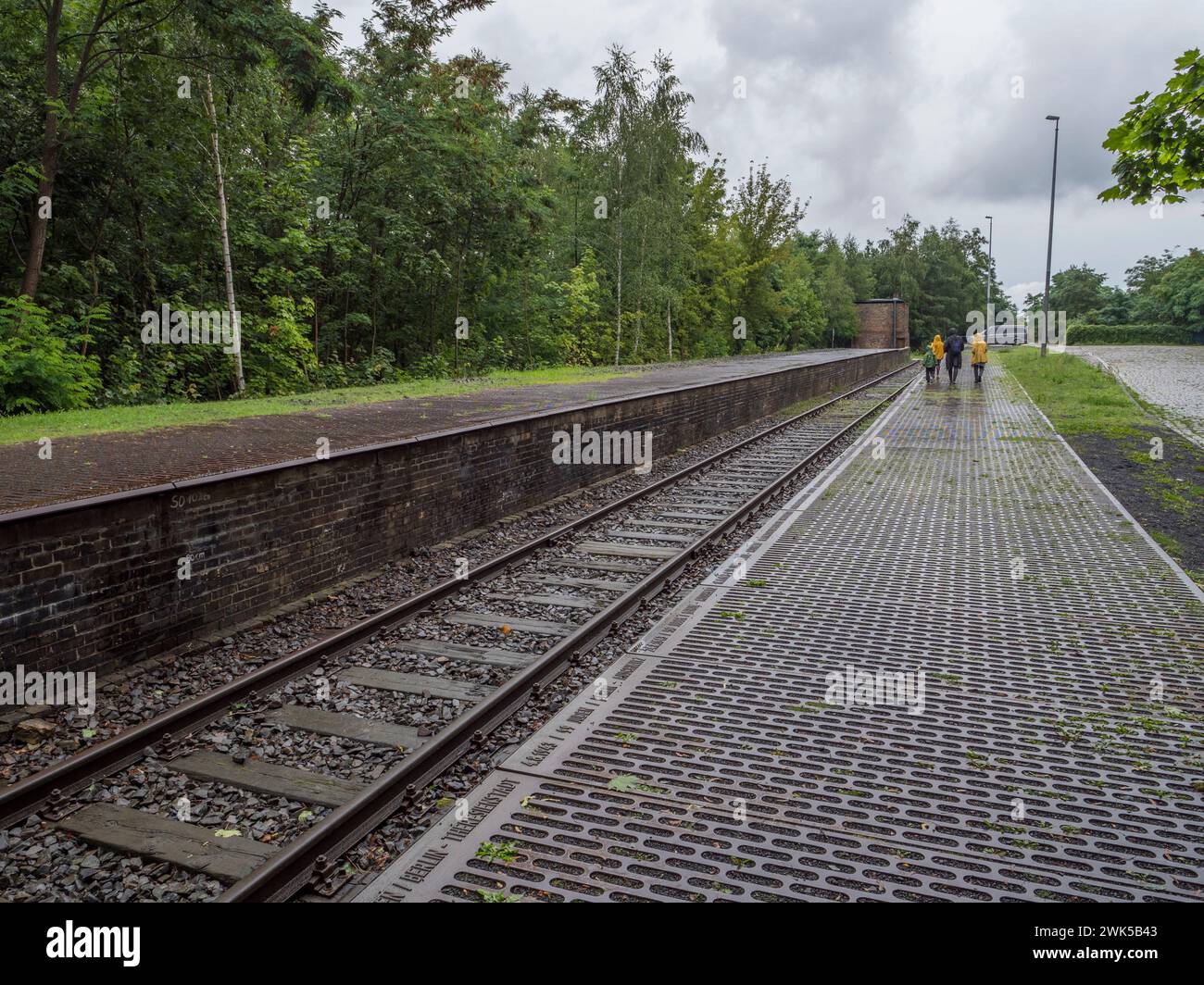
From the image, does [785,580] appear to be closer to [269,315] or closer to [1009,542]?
Answer: [1009,542]

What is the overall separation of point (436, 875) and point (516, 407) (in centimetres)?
1114

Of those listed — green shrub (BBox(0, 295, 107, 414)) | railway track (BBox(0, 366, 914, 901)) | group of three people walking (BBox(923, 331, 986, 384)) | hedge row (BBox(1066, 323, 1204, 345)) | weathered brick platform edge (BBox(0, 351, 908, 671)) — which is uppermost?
hedge row (BBox(1066, 323, 1204, 345))

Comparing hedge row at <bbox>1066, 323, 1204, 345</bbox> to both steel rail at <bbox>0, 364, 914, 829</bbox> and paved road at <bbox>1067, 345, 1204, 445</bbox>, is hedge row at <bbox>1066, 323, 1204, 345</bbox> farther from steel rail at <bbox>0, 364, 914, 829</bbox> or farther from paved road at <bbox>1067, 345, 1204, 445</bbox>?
steel rail at <bbox>0, 364, 914, 829</bbox>

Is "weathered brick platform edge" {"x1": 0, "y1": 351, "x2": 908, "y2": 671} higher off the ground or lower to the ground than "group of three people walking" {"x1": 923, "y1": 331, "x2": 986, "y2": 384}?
lower

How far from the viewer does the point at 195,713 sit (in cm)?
489

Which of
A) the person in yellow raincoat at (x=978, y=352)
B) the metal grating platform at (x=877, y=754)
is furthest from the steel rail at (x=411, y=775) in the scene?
the person in yellow raincoat at (x=978, y=352)

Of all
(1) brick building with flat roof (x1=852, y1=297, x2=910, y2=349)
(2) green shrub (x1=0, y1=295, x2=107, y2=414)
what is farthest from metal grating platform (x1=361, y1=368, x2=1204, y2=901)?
(1) brick building with flat roof (x1=852, y1=297, x2=910, y2=349)

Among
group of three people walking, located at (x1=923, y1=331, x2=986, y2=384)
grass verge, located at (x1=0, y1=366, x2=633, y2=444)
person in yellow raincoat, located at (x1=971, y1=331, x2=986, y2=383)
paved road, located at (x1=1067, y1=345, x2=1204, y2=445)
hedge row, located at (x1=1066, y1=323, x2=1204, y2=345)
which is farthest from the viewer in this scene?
hedge row, located at (x1=1066, y1=323, x2=1204, y2=345)

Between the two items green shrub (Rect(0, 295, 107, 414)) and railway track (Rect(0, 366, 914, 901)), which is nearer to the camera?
railway track (Rect(0, 366, 914, 901))

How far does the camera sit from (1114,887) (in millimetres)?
3236

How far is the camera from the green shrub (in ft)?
42.0

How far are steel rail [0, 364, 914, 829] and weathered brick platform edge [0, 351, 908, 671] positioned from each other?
89cm

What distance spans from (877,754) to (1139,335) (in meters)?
79.4
